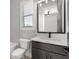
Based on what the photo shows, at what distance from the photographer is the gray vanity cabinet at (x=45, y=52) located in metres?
2.08

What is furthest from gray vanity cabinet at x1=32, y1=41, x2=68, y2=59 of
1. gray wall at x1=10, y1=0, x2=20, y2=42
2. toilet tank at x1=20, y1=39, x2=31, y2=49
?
gray wall at x1=10, y1=0, x2=20, y2=42

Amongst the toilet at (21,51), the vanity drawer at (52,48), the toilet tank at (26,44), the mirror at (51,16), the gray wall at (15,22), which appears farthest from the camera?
the gray wall at (15,22)

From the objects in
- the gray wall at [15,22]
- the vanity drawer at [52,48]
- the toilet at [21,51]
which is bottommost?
the toilet at [21,51]

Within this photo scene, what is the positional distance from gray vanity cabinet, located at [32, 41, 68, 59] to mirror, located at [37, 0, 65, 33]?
49cm

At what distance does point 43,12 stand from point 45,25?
0.43 meters

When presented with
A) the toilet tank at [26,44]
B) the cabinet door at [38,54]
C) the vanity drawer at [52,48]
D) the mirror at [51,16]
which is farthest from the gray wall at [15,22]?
the vanity drawer at [52,48]

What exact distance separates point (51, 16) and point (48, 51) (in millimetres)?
999

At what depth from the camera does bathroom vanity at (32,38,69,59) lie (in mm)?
2006

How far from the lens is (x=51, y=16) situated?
2.77 m

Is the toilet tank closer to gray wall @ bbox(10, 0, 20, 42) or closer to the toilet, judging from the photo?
the toilet

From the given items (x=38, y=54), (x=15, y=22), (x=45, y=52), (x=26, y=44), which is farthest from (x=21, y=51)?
(x=15, y=22)

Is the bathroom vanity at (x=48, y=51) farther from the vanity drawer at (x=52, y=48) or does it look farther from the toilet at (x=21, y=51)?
the toilet at (x=21, y=51)

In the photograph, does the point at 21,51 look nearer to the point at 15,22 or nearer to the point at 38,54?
the point at 38,54
